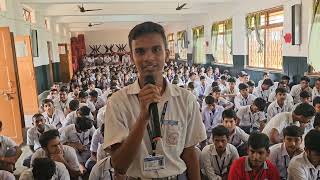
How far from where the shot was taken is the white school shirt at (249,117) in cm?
A: 493

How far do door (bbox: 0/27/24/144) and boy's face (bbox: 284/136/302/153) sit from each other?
4295mm

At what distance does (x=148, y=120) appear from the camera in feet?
3.76

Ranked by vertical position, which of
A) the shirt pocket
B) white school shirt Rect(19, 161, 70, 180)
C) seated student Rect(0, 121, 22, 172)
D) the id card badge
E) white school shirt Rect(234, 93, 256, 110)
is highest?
the shirt pocket

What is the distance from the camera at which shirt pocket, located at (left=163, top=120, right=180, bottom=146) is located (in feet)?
4.15

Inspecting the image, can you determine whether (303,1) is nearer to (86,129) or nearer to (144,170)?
(86,129)

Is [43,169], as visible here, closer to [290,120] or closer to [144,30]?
[144,30]

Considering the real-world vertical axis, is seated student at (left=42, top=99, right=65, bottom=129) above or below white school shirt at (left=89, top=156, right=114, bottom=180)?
above

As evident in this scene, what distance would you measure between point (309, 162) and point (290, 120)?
3.87 feet

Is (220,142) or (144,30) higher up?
(144,30)

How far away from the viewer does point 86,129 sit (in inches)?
171

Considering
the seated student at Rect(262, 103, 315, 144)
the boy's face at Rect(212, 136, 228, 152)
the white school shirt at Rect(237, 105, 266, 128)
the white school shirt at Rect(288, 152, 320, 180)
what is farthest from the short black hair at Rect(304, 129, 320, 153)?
the white school shirt at Rect(237, 105, 266, 128)

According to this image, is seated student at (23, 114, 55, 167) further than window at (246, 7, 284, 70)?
No

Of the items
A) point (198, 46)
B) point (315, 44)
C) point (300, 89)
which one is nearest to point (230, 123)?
point (300, 89)

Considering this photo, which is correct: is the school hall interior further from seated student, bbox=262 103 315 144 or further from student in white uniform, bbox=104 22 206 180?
seated student, bbox=262 103 315 144
